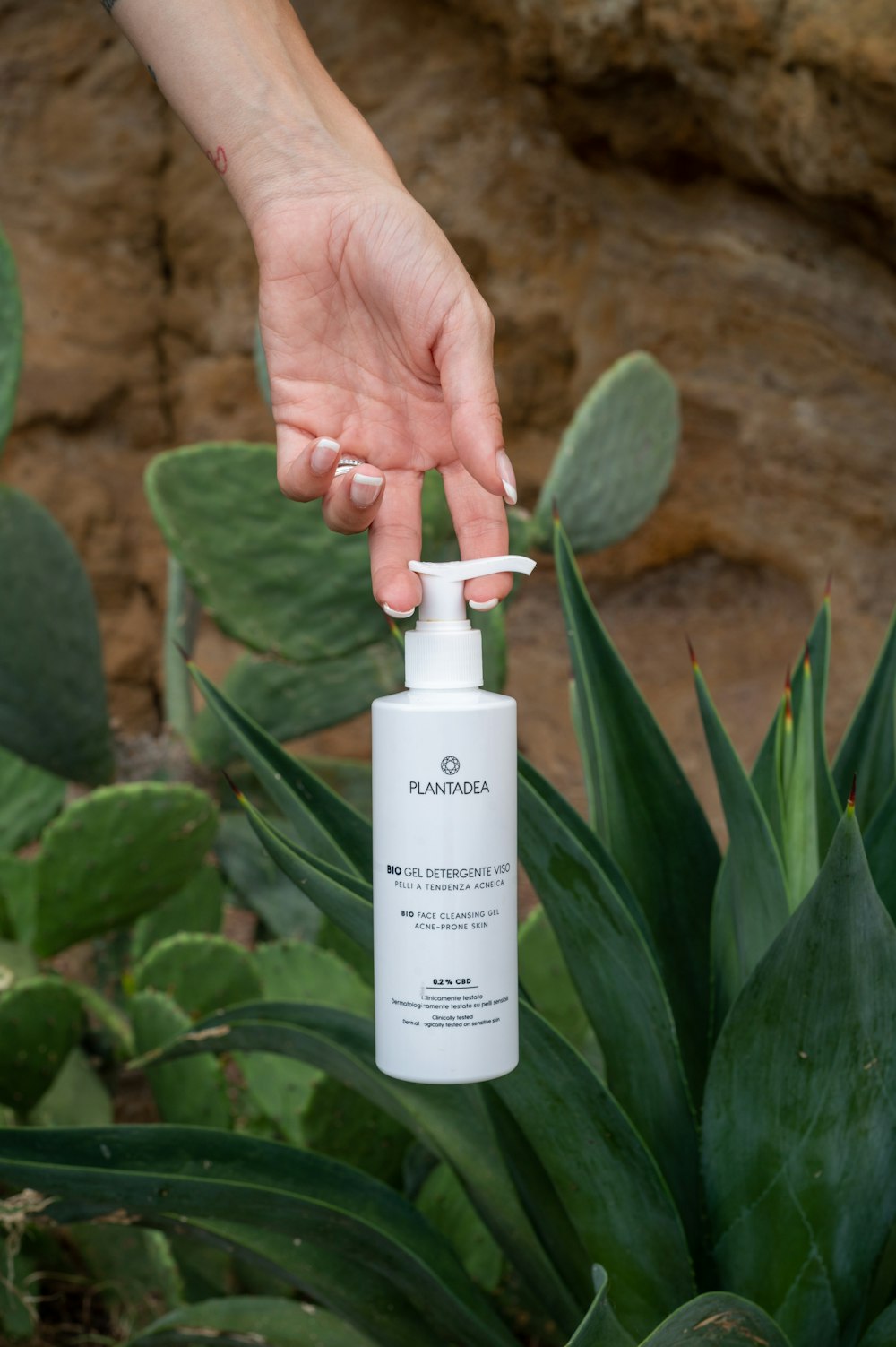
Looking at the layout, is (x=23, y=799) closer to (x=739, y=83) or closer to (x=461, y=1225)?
(x=461, y=1225)

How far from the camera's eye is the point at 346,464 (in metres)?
0.78

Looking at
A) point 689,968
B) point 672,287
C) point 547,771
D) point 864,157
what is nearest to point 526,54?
point 672,287

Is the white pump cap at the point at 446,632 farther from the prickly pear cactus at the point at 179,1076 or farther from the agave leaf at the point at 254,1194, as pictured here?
the prickly pear cactus at the point at 179,1076

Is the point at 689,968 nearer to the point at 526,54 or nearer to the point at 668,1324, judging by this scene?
the point at 668,1324

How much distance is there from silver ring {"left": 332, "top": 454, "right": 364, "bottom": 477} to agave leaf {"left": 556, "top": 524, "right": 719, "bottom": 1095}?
143 millimetres

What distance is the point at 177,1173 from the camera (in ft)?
2.50

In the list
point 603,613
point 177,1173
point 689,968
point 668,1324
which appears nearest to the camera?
point 668,1324

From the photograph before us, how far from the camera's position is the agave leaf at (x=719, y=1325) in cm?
60

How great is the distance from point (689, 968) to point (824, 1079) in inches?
8.1

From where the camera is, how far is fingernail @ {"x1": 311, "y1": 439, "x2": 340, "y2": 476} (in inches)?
26.4

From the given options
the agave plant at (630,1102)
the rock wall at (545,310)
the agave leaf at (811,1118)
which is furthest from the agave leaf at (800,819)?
the rock wall at (545,310)

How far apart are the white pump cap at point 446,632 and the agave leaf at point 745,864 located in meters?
0.15

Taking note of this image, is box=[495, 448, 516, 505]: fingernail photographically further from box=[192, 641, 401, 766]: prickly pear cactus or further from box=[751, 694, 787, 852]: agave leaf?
box=[192, 641, 401, 766]: prickly pear cactus

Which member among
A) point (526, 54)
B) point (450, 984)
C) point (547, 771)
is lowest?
→ point (547, 771)
